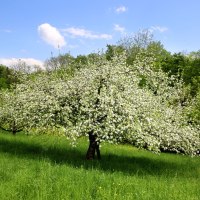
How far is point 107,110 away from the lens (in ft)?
60.3

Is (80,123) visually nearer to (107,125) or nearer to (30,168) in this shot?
(107,125)

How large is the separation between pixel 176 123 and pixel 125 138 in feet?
14.6

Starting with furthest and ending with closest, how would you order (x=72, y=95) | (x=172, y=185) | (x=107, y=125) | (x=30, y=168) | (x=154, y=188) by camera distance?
(x=72, y=95)
(x=107, y=125)
(x=30, y=168)
(x=172, y=185)
(x=154, y=188)

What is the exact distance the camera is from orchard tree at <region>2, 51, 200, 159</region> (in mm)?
18328

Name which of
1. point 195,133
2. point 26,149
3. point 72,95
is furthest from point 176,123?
point 26,149

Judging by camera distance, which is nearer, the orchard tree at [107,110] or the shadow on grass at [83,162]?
the orchard tree at [107,110]

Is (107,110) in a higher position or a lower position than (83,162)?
higher

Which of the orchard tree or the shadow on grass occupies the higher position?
the orchard tree

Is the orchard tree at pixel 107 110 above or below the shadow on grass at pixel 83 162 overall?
above

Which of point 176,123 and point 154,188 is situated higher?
point 176,123

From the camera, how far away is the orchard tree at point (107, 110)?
1833 centimetres

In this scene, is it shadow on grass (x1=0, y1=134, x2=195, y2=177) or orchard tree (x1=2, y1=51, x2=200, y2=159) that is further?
shadow on grass (x1=0, y1=134, x2=195, y2=177)

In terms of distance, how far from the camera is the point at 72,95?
2016 centimetres

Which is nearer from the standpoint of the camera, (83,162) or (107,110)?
(107,110)
